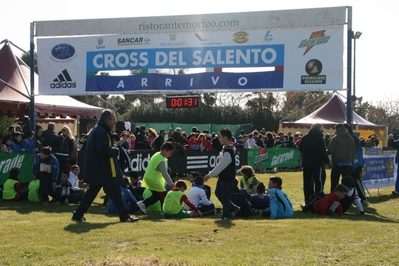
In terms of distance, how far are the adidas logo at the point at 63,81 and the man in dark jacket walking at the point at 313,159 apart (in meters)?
8.69

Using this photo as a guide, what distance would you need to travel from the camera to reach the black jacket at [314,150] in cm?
1355

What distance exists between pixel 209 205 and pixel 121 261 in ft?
17.1

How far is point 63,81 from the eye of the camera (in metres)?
19.6

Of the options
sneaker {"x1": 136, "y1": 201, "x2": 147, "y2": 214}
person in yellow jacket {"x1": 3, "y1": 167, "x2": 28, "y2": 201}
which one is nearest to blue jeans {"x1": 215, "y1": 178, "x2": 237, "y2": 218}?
sneaker {"x1": 136, "y1": 201, "x2": 147, "y2": 214}

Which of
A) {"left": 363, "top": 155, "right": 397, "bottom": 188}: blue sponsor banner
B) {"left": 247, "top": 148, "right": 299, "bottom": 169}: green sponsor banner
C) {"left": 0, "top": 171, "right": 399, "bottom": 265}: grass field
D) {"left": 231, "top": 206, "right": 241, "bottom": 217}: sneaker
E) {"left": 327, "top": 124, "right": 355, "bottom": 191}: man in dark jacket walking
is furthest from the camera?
{"left": 247, "top": 148, "right": 299, "bottom": 169}: green sponsor banner

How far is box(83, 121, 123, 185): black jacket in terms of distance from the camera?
10.2 metres

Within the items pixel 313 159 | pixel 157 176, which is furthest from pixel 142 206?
pixel 313 159

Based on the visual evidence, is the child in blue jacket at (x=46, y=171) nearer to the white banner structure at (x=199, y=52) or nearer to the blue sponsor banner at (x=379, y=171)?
the white banner structure at (x=199, y=52)

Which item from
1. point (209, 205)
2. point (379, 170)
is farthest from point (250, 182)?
point (379, 170)

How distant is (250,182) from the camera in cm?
1394

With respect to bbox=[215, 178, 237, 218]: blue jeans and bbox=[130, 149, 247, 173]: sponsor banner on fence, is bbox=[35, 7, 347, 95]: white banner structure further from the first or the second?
bbox=[215, 178, 237, 218]: blue jeans

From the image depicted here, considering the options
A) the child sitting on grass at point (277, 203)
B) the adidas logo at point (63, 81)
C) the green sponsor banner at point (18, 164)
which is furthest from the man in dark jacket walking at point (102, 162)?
the adidas logo at point (63, 81)

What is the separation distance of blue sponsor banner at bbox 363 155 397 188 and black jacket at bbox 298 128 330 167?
8.87 feet

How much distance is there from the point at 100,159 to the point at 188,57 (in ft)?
28.0
